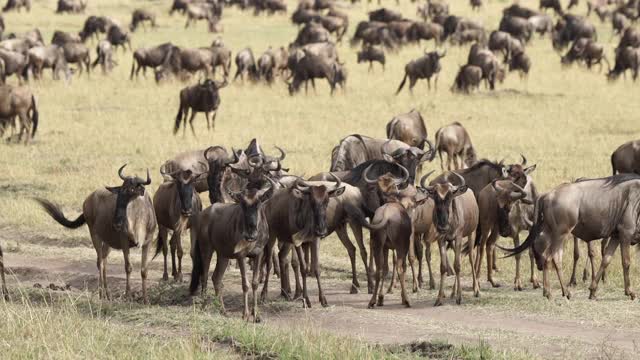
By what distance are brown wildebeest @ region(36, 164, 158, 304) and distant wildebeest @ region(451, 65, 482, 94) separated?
21627 millimetres

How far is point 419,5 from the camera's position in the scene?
196 ft

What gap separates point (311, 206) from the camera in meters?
11.6

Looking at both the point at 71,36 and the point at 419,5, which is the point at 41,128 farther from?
the point at 419,5

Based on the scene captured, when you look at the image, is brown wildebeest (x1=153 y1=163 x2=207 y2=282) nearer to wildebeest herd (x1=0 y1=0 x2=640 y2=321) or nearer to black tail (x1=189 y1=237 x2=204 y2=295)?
wildebeest herd (x1=0 y1=0 x2=640 y2=321)

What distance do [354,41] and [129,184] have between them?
3632 cm

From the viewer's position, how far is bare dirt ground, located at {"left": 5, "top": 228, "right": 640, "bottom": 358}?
991cm

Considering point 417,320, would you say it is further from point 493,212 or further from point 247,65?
point 247,65

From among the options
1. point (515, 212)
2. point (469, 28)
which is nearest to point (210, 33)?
point (469, 28)

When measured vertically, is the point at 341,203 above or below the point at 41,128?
above

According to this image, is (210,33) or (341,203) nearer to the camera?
(341,203)

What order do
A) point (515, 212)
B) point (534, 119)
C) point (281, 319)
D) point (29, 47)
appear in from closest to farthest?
point (281, 319) < point (515, 212) < point (534, 119) < point (29, 47)

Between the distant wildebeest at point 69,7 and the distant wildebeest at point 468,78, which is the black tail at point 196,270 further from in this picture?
the distant wildebeest at point 69,7

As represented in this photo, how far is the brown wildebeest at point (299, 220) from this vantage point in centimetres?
1147

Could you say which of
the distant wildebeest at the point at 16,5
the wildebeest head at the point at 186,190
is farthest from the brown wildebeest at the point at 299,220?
the distant wildebeest at the point at 16,5
